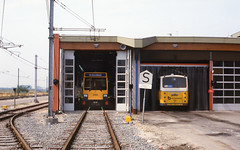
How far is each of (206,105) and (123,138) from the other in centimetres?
1360

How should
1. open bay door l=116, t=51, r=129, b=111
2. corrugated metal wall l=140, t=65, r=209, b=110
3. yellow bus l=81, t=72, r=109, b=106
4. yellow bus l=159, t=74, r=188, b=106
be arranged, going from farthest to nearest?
1. yellow bus l=81, t=72, r=109, b=106
2. corrugated metal wall l=140, t=65, r=209, b=110
3. open bay door l=116, t=51, r=129, b=111
4. yellow bus l=159, t=74, r=188, b=106

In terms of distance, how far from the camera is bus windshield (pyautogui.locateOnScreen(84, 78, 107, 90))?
25.1 m

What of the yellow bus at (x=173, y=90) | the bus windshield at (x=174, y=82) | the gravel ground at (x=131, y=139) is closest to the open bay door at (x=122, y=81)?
the yellow bus at (x=173, y=90)

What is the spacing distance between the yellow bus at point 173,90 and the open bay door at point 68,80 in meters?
6.66

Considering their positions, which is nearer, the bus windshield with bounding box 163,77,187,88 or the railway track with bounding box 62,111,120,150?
the railway track with bounding box 62,111,120,150

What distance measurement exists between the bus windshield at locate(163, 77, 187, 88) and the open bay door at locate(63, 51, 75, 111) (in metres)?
6.92

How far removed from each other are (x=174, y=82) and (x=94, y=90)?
7.14 meters

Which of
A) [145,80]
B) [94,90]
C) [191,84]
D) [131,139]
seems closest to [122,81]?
[94,90]

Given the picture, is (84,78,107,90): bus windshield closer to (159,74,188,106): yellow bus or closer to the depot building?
the depot building

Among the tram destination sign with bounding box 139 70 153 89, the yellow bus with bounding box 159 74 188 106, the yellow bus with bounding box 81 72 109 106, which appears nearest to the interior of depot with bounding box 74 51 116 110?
the yellow bus with bounding box 81 72 109 106

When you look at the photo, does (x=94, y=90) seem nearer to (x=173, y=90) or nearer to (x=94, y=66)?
(x=173, y=90)

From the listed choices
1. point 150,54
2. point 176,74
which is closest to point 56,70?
point 150,54

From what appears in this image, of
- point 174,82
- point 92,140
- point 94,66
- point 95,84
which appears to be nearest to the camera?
point 92,140

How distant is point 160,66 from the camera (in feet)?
73.5
